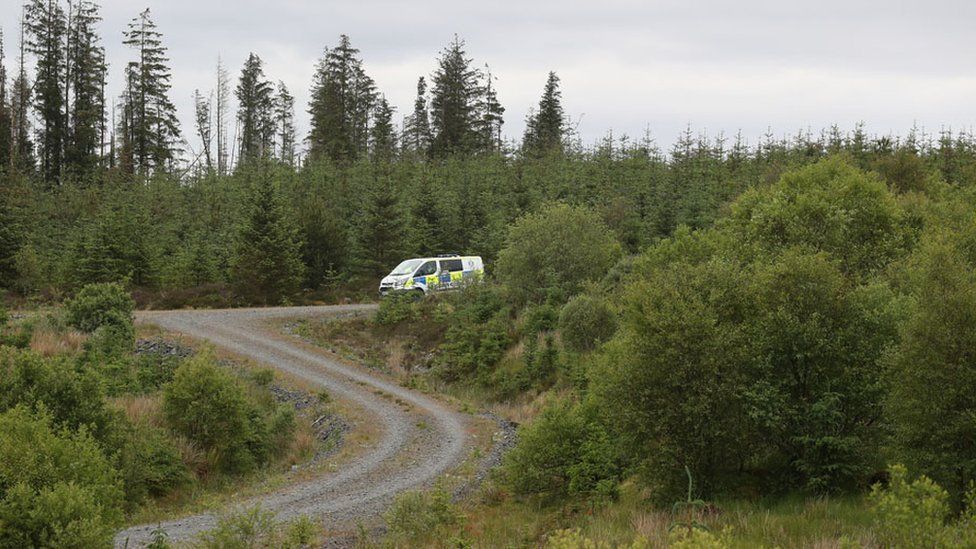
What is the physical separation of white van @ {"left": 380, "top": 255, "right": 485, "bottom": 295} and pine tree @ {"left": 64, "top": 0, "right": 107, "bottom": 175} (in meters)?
Result: 34.0

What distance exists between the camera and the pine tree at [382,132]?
2740 inches

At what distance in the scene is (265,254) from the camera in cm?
3509

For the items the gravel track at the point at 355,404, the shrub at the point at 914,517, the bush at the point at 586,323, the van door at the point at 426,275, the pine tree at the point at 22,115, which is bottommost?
the gravel track at the point at 355,404

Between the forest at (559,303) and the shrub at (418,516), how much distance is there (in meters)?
0.14

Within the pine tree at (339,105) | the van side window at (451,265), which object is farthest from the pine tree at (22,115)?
the van side window at (451,265)

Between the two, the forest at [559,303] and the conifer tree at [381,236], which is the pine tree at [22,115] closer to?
the forest at [559,303]

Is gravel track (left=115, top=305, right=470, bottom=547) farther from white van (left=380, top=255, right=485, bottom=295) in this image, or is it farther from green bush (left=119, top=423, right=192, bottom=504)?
white van (left=380, top=255, right=485, bottom=295)

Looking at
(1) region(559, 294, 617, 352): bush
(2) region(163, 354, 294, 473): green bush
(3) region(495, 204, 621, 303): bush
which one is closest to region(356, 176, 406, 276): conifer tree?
(3) region(495, 204, 621, 303): bush

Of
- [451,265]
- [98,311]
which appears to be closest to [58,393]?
[98,311]

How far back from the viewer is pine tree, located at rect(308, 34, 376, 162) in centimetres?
6700

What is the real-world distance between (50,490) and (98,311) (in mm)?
17583

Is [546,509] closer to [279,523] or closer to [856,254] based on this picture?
[279,523]

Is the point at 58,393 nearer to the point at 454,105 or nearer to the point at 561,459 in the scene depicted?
the point at 561,459

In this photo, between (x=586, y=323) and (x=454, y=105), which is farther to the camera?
(x=454, y=105)
